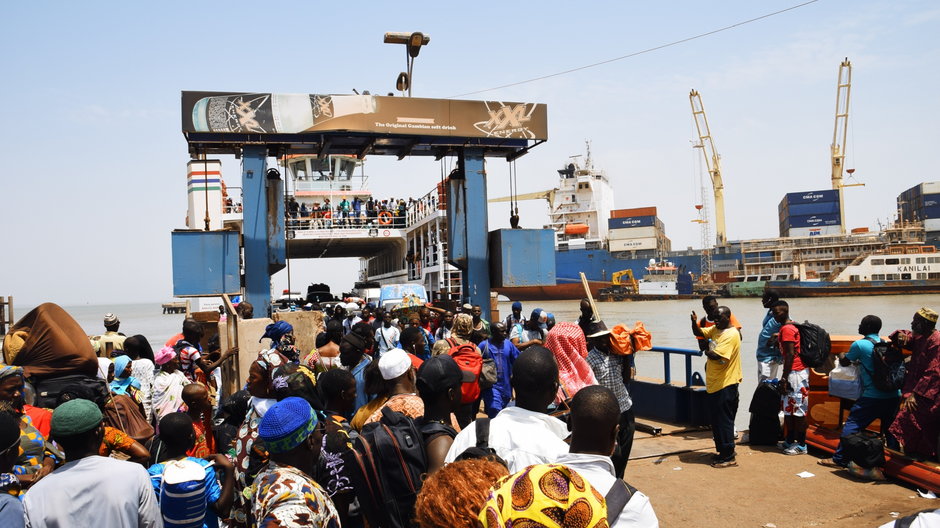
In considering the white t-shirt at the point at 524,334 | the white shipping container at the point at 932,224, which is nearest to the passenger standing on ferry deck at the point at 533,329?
the white t-shirt at the point at 524,334

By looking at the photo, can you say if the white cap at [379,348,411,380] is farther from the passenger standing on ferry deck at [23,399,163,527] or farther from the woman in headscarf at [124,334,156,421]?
the woman in headscarf at [124,334,156,421]

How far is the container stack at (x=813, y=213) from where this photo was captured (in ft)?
266

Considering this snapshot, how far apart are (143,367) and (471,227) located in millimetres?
6207

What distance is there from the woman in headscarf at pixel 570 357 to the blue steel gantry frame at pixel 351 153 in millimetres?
5959

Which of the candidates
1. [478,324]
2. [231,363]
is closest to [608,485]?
[478,324]

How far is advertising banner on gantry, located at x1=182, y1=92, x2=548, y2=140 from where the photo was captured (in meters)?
9.02

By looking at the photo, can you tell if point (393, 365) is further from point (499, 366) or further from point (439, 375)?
point (499, 366)

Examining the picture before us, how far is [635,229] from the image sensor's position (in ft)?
254

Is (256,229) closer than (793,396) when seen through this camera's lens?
No

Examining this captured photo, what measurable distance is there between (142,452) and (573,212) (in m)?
73.5

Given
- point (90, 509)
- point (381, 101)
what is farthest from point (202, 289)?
point (90, 509)

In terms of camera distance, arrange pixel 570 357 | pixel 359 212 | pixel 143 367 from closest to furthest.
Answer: pixel 570 357 < pixel 143 367 < pixel 359 212

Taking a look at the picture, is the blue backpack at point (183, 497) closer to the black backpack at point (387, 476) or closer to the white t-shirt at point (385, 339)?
the black backpack at point (387, 476)

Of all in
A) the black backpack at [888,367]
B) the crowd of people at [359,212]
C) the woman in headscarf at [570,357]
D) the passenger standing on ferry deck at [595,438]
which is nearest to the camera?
the passenger standing on ferry deck at [595,438]
